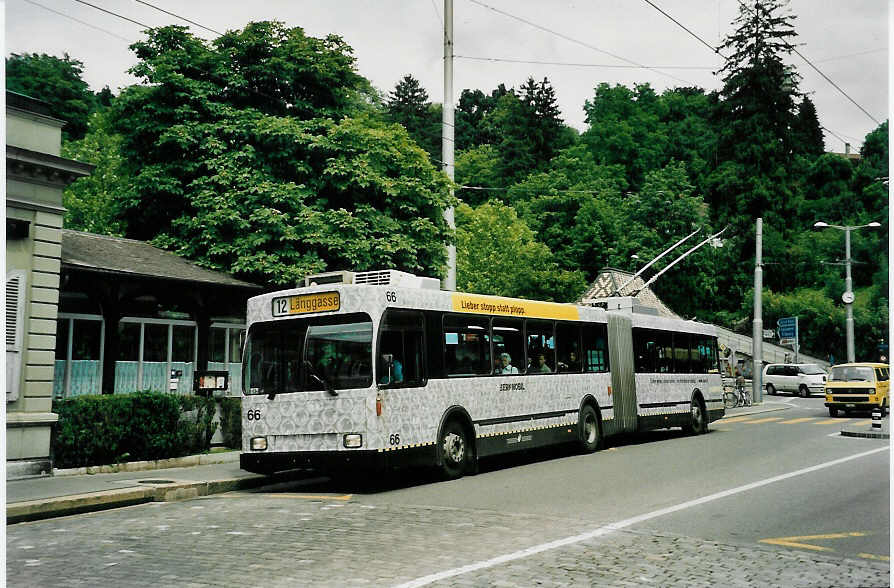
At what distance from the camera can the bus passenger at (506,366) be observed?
51.8 feet

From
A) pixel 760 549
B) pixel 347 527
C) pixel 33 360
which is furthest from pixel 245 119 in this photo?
pixel 760 549

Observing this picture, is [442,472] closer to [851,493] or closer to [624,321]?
[851,493]

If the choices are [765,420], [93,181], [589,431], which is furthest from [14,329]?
[93,181]

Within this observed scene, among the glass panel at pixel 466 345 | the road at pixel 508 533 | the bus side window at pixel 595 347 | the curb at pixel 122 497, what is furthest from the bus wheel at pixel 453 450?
the bus side window at pixel 595 347

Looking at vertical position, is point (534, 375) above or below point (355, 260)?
below

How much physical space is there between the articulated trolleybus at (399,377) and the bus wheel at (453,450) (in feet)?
0.06

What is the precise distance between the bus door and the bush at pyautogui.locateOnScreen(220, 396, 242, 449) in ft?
27.4

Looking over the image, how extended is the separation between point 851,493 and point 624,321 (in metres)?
8.94

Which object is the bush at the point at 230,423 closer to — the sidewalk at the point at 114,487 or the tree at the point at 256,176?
the sidewalk at the point at 114,487

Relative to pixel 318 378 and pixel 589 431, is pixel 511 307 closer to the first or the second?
pixel 589 431

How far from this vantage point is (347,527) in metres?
9.55

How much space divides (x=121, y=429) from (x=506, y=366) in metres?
7.08

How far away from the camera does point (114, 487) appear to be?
12.9m

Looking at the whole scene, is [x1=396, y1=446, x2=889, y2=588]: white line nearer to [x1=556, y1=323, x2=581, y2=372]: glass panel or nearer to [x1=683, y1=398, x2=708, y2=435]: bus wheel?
[x1=556, y1=323, x2=581, y2=372]: glass panel
